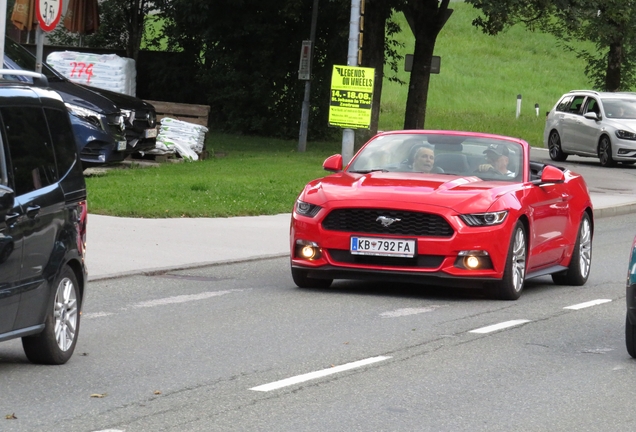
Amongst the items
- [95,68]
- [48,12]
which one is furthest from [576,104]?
[48,12]

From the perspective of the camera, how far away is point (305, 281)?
12758 mm

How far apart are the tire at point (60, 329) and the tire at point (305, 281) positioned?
12.7 ft

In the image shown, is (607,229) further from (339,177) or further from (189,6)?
(189,6)

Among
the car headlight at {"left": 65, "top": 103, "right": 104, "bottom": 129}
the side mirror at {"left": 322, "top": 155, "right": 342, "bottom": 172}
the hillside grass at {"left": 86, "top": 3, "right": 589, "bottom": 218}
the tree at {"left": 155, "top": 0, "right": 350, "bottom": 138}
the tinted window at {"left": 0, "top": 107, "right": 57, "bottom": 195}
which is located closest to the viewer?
the tinted window at {"left": 0, "top": 107, "right": 57, "bottom": 195}

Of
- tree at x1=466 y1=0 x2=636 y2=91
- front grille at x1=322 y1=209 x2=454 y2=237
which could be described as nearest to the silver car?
tree at x1=466 y1=0 x2=636 y2=91

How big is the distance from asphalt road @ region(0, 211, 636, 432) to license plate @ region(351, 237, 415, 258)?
42 cm

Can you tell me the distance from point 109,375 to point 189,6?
2960cm

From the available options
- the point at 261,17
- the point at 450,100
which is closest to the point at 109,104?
the point at 261,17

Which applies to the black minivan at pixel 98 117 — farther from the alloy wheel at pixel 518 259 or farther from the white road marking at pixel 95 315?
the white road marking at pixel 95 315

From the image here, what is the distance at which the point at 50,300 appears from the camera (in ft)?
27.4

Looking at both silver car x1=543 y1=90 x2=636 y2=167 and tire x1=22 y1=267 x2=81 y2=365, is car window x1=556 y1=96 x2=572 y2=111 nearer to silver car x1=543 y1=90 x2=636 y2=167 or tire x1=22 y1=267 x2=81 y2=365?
silver car x1=543 y1=90 x2=636 y2=167

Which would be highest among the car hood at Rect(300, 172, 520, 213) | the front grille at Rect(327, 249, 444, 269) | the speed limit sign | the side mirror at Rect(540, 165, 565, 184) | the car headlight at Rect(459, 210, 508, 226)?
the speed limit sign

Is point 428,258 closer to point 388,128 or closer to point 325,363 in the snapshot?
point 325,363

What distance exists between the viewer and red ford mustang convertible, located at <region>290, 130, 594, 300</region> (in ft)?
38.9
